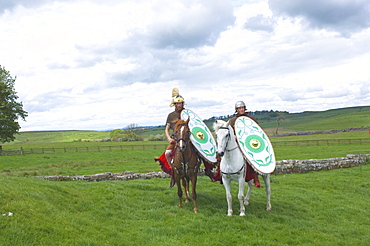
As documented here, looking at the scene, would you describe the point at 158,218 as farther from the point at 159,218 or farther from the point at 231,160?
the point at 231,160

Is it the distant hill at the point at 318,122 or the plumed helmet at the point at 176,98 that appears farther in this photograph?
the distant hill at the point at 318,122

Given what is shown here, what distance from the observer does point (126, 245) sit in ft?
21.4

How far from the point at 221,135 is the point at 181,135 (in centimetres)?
126

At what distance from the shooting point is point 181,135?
28.4 feet

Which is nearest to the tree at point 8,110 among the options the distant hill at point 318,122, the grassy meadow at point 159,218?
the grassy meadow at point 159,218

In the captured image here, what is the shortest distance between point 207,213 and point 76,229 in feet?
13.1

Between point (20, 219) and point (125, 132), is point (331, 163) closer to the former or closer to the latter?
point (20, 219)

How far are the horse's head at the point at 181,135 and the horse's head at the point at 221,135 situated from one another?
36.0 inches

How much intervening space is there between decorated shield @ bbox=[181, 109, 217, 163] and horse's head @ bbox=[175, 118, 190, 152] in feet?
2.31

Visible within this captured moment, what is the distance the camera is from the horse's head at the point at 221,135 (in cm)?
800

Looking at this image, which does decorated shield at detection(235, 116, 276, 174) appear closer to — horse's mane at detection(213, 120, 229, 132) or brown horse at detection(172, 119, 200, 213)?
horse's mane at detection(213, 120, 229, 132)

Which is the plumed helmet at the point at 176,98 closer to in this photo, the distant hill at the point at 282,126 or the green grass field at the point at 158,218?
the green grass field at the point at 158,218

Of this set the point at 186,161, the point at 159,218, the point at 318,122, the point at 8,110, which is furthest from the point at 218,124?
the point at 318,122

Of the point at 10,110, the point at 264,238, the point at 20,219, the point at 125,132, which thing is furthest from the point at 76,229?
the point at 125,132
